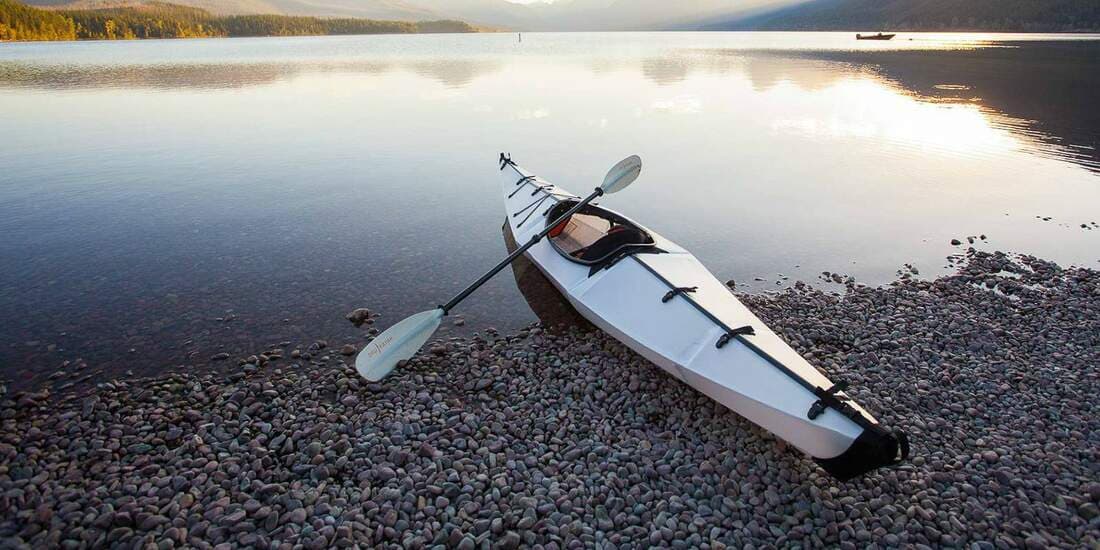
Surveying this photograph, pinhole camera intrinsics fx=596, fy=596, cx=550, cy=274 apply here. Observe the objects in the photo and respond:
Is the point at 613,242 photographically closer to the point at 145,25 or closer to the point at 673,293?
the point at 673,293

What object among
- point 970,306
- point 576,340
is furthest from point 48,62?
point 970,306

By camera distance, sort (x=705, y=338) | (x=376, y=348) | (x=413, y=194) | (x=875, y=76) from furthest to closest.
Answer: (x=875, y=76)
(x=413, y=194)
(x=376, y=348)
(x=705, y=338)

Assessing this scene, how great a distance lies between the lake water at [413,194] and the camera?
9.24 m

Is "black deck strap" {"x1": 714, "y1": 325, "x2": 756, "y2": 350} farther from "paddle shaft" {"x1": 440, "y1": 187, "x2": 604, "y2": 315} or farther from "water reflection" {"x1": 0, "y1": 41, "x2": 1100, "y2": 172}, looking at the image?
"water reflection" {"x1": 0, "y1": 41, "x2": 1100, "y2": 172}

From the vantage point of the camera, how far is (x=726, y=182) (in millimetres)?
16531

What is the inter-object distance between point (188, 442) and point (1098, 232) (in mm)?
16389

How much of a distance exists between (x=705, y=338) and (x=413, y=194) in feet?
35.1

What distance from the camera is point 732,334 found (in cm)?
607

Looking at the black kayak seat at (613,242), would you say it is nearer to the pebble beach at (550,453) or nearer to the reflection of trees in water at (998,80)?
the pebble beach at (550,453)

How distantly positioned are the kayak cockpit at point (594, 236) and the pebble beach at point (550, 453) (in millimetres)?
1180

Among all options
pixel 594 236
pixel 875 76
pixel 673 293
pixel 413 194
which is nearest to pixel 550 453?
pixel 673 293

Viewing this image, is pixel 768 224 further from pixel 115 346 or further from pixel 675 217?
pixel 115 346

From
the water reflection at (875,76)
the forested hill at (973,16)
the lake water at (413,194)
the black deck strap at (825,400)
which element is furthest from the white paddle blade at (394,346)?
the forested hill at (973,16)

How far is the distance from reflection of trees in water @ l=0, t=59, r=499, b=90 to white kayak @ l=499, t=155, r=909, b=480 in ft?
110
